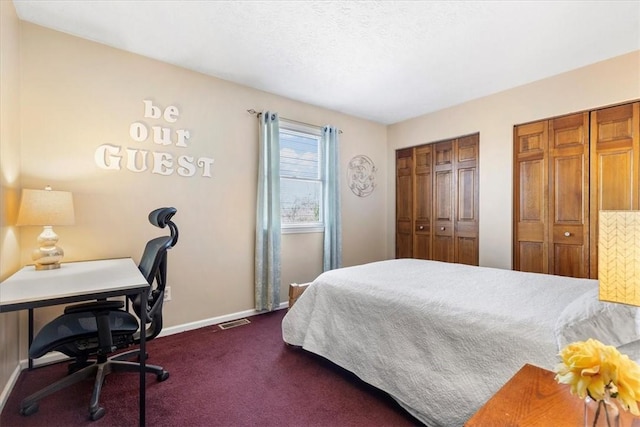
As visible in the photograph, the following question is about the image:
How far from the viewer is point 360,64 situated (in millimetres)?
2771

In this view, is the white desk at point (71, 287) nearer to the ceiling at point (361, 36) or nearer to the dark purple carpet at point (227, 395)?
the dark purple carpet at point (227, 395)

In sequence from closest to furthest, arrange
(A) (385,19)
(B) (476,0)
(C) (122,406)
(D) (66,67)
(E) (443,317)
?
1. (E) (443,317)
2. (C) (122,406)
3. (B) (476,0)
4. (A) (385,19)
5. (D) (66,67)

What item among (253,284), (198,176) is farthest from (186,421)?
(198,176)

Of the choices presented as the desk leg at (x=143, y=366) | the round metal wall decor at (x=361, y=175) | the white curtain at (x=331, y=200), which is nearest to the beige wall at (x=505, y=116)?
the round metal wall decor at (x=361, y=175)

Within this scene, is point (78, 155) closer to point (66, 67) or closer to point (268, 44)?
point (66, 67)

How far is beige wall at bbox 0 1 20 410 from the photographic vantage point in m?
1.72

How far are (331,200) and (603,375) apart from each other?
10.8 ft

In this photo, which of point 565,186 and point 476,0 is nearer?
point 476,0

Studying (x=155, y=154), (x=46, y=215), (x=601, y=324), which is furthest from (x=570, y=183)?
(x=46, y=215)

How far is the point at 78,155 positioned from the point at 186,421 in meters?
2.09

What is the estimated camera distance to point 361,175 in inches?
172

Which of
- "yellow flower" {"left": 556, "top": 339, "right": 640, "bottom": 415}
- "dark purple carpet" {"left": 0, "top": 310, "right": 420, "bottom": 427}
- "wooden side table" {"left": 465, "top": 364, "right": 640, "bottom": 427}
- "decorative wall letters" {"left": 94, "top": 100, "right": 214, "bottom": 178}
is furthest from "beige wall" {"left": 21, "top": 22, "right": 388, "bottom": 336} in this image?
"yellow flower" {"left": 556, "top": 339, "right": 640, "bottom": 415}

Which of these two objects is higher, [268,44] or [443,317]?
[268,44]

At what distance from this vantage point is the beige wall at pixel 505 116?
265 cm
